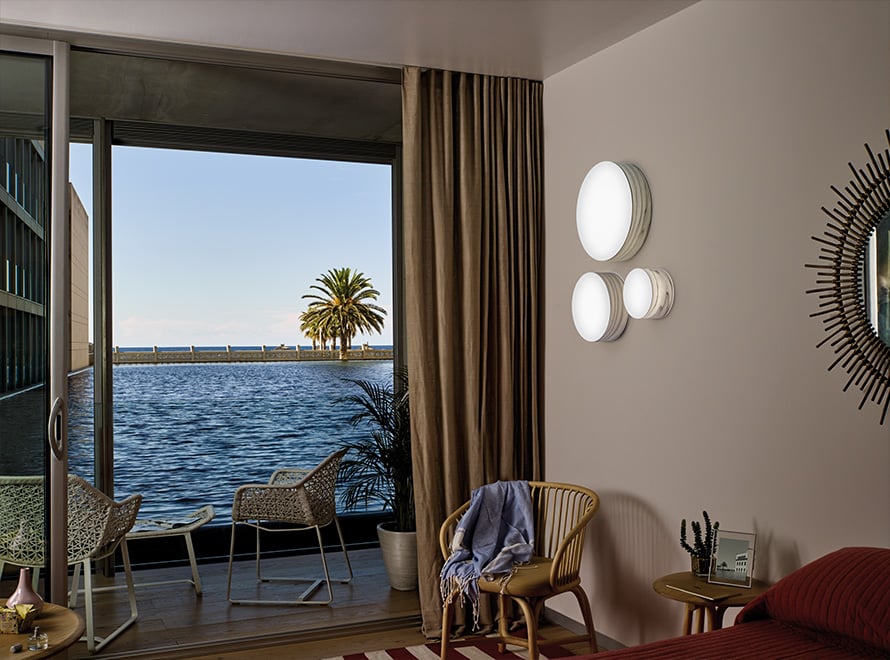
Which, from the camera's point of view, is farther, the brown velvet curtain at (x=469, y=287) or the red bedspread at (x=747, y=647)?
the brown velvet curtain at (x=469, y=287)

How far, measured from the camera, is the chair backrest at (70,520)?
3520mm

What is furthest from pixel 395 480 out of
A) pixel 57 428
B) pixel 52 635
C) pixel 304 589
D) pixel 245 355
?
pixel 245 355

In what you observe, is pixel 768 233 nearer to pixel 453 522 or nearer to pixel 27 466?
pixel 453 522

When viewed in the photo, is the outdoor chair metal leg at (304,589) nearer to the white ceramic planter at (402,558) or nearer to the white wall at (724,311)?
the white ceramic planter at (402,558)

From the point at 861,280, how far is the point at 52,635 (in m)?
2.64

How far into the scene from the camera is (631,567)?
12.2 feet

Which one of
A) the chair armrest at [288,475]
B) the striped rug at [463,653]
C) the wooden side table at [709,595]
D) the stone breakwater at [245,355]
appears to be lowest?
the striped rug at [463,653]

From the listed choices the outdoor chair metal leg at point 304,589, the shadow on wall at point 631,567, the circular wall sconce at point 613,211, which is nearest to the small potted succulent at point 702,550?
the shadow on wall at point 631,567

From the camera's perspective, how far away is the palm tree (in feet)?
25.3

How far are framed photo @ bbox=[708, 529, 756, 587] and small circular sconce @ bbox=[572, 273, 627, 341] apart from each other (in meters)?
1.03

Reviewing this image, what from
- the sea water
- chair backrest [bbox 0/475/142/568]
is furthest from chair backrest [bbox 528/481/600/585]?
the sea water

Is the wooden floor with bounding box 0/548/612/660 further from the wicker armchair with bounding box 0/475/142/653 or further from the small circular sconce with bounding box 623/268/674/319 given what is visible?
the small circular sconce with bounding box 623/268/674/319

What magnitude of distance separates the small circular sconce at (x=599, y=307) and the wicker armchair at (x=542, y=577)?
0.68 meters

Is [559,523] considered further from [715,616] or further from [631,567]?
[715,616]
